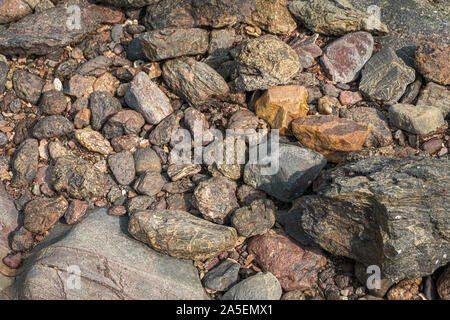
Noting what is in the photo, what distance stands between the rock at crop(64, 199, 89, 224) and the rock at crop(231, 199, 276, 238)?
1.84m

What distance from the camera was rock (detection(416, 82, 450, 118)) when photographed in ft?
18.2

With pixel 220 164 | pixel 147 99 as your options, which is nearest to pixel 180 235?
pixel 220 164

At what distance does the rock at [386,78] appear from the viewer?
18.7 feet

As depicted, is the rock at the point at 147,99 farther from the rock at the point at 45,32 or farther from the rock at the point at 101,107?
the rock at the point at 45,32

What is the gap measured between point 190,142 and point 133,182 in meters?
0.90

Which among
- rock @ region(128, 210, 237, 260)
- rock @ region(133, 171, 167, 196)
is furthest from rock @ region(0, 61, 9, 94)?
rock @ region(128, 210, 237, 260)

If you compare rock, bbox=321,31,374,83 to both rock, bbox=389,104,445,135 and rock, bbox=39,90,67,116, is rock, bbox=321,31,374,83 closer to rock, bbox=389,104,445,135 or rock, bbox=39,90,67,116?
rock, bbox=389,104,445,135

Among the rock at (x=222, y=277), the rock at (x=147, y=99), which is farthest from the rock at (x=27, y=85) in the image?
the rock at (x=222, y=277)

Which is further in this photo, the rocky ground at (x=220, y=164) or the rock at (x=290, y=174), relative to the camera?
the rock at (x=290, y=174)

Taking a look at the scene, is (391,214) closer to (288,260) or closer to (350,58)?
(288,260)

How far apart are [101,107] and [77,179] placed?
113cm

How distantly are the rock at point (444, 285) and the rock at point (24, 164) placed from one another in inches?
193

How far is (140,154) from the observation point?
18.4 feet

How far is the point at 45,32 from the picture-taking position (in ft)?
20.6
